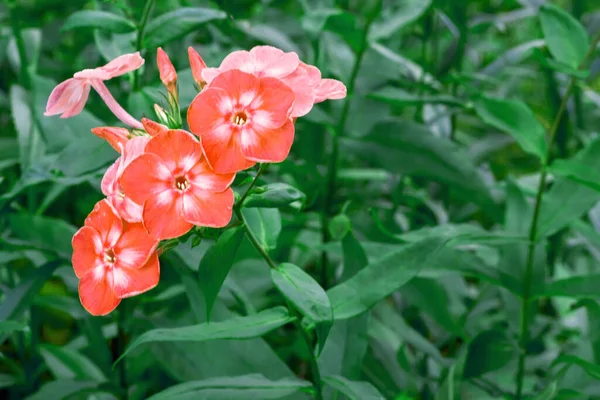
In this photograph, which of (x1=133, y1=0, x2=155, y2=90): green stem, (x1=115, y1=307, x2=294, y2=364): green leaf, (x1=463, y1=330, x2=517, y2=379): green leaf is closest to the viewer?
(x1=115, y1=307, x2=294, y2=364): green leaf

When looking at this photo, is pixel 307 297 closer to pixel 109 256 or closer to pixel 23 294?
pixel 109 256

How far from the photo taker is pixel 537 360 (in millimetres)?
1336

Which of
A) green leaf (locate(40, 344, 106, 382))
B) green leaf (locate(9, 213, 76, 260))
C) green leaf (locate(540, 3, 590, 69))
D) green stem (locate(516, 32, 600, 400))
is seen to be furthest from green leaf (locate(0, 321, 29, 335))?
green leaf (locate(540, 3, 590, 69))

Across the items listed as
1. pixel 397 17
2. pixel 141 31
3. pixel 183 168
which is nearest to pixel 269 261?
pixel 183 168

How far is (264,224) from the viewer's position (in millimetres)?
806

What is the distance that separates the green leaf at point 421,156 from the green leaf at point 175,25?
367mm

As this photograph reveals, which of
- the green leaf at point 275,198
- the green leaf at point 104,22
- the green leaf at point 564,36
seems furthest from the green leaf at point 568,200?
the green leaf at point 104,22

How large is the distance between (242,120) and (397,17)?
699 millimetres

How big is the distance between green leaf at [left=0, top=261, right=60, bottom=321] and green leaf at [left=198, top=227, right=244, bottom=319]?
0.39 meters

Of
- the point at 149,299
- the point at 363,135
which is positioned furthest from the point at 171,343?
the point at 363,135

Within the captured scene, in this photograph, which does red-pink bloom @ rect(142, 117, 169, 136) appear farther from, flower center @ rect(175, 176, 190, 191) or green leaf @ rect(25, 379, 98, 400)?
green leaf @ rect(25, 379, 98, 400)

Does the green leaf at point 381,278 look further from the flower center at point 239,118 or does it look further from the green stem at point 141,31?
the green stem at point 141,31

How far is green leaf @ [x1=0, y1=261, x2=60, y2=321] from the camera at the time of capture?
3.14 feet

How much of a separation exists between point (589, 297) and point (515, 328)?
19 centimetres
